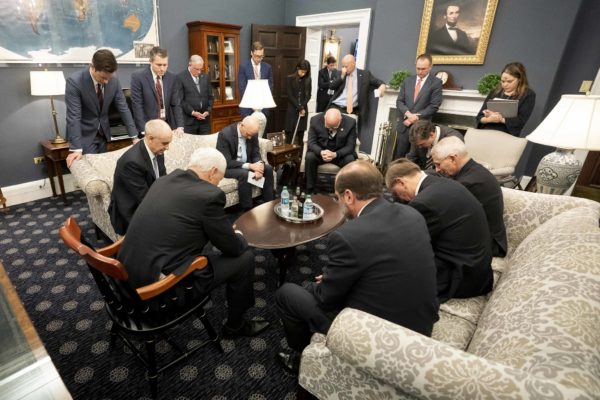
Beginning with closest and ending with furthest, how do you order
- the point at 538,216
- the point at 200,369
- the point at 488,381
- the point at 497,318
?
1. the point at 488,381
2. the point at 497,318
3. the point at 200,369
4. the point at 538,216

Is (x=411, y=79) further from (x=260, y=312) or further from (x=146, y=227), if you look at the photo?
(x=146, y=227)

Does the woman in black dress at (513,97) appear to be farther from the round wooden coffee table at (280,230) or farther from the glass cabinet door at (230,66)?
the glass cabinet door at (230,66)

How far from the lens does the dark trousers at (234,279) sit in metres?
1.77

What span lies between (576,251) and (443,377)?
38.4 inches

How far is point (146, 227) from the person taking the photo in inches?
61.3

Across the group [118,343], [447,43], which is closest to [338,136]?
[447,43]

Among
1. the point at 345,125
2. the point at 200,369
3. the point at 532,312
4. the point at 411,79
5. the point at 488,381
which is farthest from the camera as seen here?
the point at 411,79

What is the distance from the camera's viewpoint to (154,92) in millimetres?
3525

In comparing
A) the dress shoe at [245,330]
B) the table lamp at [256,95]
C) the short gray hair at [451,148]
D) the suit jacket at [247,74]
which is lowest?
the dress shoe at [245,330]

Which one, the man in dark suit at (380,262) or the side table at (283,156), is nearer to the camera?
the man in dark suit at (380,262)

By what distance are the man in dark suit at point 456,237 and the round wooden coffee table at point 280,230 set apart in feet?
2.68

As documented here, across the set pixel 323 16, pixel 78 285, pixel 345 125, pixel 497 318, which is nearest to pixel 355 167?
pixel 497 318

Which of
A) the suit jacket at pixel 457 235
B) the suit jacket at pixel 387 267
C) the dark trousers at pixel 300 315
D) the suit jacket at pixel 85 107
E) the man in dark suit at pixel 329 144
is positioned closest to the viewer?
the suit jacket at pixel 387 267

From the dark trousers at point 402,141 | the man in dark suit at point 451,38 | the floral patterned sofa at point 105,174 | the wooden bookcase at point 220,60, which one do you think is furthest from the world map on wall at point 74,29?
the man in dark suit at point 451,38
